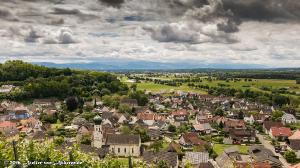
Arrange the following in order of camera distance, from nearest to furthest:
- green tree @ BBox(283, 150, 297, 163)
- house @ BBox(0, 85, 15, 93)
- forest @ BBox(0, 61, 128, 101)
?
green tree @ BBox(283, 150, 297, 163) → house @ BBox(0, 85, 15, 93) → forest @ BBox(0, 61, 128, 101)

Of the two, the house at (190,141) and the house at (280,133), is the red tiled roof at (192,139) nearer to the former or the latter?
the house at (190,141)

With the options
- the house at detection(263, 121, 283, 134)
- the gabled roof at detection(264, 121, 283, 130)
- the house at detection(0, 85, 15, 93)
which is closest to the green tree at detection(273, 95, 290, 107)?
the house at detection(263, 121, 283, 134)

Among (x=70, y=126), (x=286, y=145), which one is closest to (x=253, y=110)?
(x=286, y=145)

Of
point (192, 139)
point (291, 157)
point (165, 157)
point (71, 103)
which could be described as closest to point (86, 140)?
point (192, 139)

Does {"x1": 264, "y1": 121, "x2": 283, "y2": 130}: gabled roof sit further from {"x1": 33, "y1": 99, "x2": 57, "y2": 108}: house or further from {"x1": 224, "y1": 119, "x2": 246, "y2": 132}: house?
{"x1": 33, "y1": 99, "x2": 57, "y2": 108}: house

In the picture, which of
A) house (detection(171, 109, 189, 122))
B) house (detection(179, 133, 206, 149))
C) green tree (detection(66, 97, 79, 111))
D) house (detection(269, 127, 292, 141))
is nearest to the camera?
house (detection(179, 133, 206, 149))

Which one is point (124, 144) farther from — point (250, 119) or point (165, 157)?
point (250, 119)

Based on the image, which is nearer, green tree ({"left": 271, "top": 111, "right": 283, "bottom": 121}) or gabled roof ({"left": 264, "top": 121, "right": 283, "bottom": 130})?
gabled roof ({"left": 264, "top": 121, "right": 283, "bottom": 130})

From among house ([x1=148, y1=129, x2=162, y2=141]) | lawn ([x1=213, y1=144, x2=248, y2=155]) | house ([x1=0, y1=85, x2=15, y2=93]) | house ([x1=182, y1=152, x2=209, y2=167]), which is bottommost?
lawn ([x1=213, y1=144, x2=248, y2=155])
